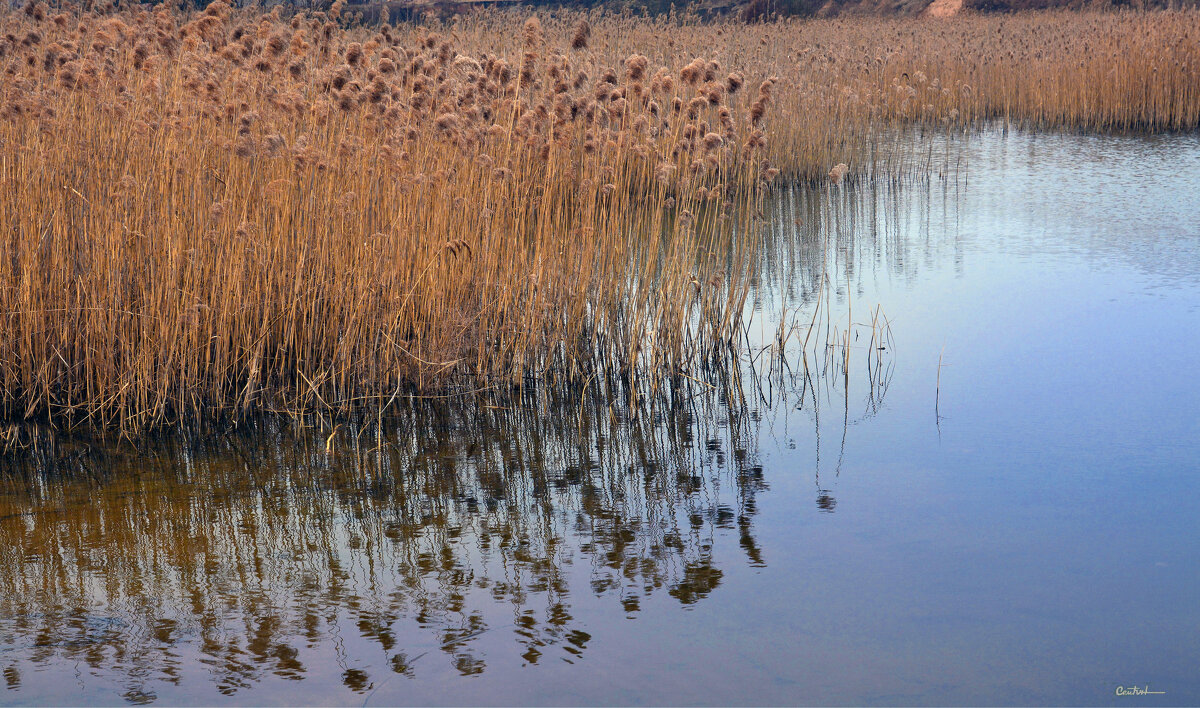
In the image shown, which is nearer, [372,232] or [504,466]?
[504,466]

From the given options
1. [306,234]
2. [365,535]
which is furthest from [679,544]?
[306,234]

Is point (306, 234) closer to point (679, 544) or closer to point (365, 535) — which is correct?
point (365, 535)

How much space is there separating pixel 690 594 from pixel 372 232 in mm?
2278

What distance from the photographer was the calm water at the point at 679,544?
2264mm

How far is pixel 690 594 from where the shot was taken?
259 centimetres

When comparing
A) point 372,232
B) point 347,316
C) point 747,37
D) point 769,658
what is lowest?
point 769,658

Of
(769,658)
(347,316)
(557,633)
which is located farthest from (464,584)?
(347,316)

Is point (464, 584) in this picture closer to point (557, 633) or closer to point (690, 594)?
point (557, 633)

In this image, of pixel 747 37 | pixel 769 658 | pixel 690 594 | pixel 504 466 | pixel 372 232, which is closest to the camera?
pixel 769 658

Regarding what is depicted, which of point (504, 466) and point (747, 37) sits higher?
point (747, 37)

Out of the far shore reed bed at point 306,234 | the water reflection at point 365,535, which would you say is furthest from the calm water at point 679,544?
the far shore reed bed at point 306,234
